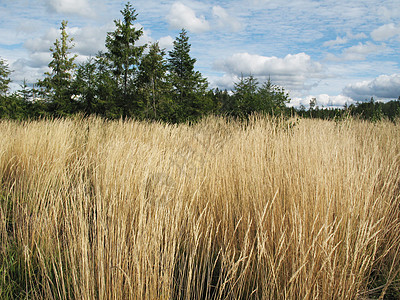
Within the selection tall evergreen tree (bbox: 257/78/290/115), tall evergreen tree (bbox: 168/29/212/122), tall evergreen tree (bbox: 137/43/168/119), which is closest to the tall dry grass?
tall evergreen tree (bbox: 257/78/290/115)

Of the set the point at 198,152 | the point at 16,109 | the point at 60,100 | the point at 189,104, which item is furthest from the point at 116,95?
the point at 198,152

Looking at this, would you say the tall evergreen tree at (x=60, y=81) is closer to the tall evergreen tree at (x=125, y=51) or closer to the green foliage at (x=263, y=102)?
the tall evergreen tree at (x=125, y=51)

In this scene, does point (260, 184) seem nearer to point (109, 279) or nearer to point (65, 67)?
point (109, 279)

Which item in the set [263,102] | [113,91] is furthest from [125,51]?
[263,102]

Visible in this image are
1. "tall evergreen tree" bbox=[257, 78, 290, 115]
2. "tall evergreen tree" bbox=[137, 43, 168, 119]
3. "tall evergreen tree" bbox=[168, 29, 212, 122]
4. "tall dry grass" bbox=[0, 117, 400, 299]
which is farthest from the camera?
"tall evergreen tree" bbox=[168, 29, 212, 122]

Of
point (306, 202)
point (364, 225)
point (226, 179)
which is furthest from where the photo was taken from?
point (226, 179)

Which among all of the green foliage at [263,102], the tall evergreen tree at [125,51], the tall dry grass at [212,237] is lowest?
the tall dry grass at [212,237]

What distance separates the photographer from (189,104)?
62.3 feet

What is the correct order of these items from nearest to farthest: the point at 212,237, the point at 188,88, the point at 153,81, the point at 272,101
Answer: the point at 212,237, the point at 272,101, the point at 153,81, the point at 188,88

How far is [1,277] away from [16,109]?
2086cm

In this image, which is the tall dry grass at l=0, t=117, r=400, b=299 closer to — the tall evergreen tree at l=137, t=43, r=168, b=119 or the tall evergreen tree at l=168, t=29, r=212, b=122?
the tall evergreen tree at l=137, t=43, r=168, b=119

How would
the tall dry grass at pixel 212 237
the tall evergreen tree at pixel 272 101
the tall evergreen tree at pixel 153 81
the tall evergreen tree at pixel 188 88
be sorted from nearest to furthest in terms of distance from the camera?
the tall dry grass at pixel 212 237 < the tall evergreen tree at pixel 272 101 < the tall evergreen tree at pixel 153 81 < the tall evergreen tree at pixel 188 88

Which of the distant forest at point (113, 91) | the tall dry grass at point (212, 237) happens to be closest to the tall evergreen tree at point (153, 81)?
the distant forest at point (113, 91)

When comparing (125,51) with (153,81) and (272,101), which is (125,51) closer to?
(153,81)
